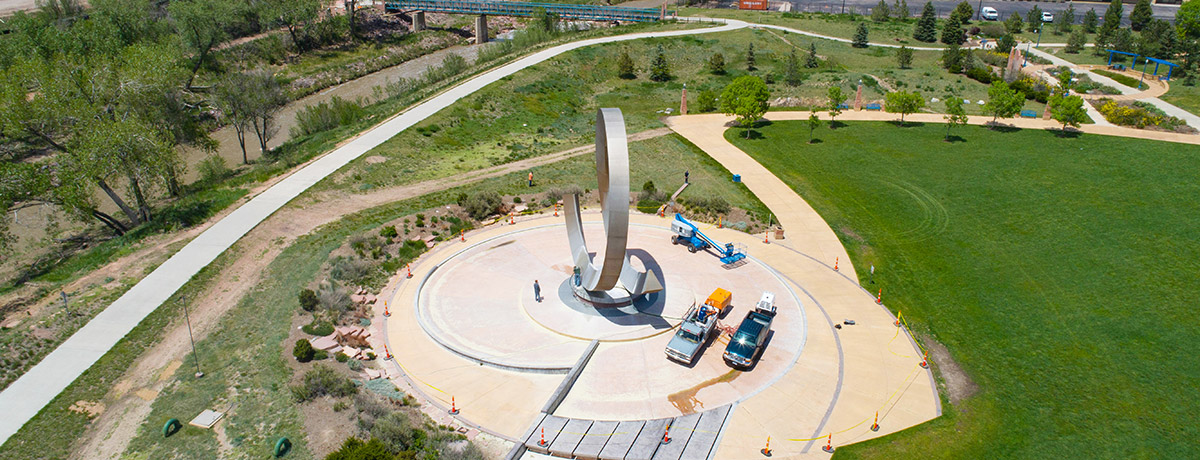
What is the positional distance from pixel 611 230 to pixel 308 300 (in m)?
18.1

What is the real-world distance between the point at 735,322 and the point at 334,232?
91.4ft

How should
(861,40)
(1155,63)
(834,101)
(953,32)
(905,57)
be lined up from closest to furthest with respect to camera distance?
(834,101), (905,57), (1155,63), (861,40), (953,32)

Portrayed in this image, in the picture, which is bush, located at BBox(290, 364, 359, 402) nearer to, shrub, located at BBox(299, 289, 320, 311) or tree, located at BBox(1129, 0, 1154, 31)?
shrub, located at BBox(299, 289, 320, 311)

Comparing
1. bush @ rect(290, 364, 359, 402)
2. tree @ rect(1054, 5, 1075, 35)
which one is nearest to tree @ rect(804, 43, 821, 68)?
tree @ rect(1054, 5, 1075, 35)

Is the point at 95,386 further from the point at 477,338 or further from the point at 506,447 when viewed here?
the point at 506,447

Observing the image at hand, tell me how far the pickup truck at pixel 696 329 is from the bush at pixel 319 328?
58.8ft

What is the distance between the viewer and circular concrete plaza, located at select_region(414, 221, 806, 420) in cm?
3281

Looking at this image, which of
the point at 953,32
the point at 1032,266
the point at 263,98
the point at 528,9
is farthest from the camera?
the point at 528,9

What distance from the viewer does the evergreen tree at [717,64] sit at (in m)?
95.4

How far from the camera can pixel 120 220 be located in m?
57.1

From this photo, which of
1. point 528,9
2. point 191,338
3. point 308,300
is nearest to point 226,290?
point 191,338

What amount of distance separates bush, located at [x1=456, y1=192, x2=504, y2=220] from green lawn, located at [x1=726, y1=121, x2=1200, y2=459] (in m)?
24.9

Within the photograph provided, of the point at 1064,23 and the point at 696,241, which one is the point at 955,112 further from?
the point at 1064,23

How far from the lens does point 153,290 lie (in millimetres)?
40531
